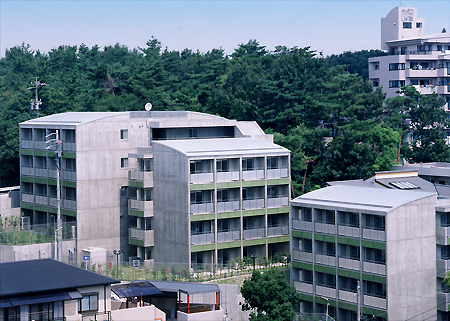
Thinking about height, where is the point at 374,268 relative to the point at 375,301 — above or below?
above

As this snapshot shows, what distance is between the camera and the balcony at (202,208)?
178ft

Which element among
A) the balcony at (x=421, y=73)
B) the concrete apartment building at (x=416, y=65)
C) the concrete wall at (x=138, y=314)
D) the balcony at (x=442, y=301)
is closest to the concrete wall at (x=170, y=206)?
the concrete wall at (x=138, y=314)

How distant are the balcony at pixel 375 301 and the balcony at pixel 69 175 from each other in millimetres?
25934

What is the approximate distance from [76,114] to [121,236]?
12.6 meters

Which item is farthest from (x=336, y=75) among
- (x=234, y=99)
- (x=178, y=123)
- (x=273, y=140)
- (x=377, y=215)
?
(x=377, y=215)

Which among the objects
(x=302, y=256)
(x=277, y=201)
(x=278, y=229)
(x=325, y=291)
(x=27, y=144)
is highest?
(x=27, y=144)

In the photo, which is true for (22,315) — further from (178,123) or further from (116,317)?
(178,123)

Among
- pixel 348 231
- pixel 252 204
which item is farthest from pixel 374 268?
pixel 252 204

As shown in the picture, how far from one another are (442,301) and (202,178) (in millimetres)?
19588

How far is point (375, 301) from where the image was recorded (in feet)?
146

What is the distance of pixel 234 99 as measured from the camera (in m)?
85.8

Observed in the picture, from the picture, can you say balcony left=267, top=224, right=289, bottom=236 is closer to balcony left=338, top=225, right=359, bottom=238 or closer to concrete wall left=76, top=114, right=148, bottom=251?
balcony left=338, top=225, right=359, bottom=238

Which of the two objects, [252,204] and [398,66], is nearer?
[252,204]

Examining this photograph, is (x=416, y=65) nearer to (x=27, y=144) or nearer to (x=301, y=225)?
(x=301, y=225)
